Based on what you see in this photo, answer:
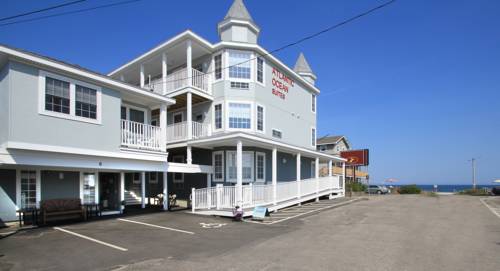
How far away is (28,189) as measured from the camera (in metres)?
12.3

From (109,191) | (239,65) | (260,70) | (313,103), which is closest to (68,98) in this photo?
(109,191)

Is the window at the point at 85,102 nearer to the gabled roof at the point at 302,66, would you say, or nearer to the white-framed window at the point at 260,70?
the white-framed window at the point at 260,70

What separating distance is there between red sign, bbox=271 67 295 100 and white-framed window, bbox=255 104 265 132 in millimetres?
2207

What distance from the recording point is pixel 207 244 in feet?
29.1

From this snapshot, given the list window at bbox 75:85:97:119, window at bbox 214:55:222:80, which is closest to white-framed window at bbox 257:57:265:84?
window at bbox 214:55:222:80

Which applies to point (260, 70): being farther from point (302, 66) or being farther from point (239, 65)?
point (302, 66)

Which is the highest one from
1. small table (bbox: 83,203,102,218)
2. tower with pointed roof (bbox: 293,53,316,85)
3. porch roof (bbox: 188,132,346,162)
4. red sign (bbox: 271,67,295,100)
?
tower with pointed roof (bbox: 293,53,316,85)

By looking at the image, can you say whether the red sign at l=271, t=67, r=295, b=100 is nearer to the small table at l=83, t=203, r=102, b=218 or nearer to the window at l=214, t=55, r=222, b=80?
the window at l=214, t=55, r=222, b=80

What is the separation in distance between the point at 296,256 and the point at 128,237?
5.34m

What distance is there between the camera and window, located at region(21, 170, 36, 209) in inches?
476

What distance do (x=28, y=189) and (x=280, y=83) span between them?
15.9 metres

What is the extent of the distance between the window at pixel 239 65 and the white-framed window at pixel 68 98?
8.37m

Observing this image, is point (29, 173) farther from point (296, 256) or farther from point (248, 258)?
point (296, 256)

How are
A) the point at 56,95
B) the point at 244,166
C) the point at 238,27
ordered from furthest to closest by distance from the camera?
the point at 238,27 → the point at 244,166 → the point at 56,95
